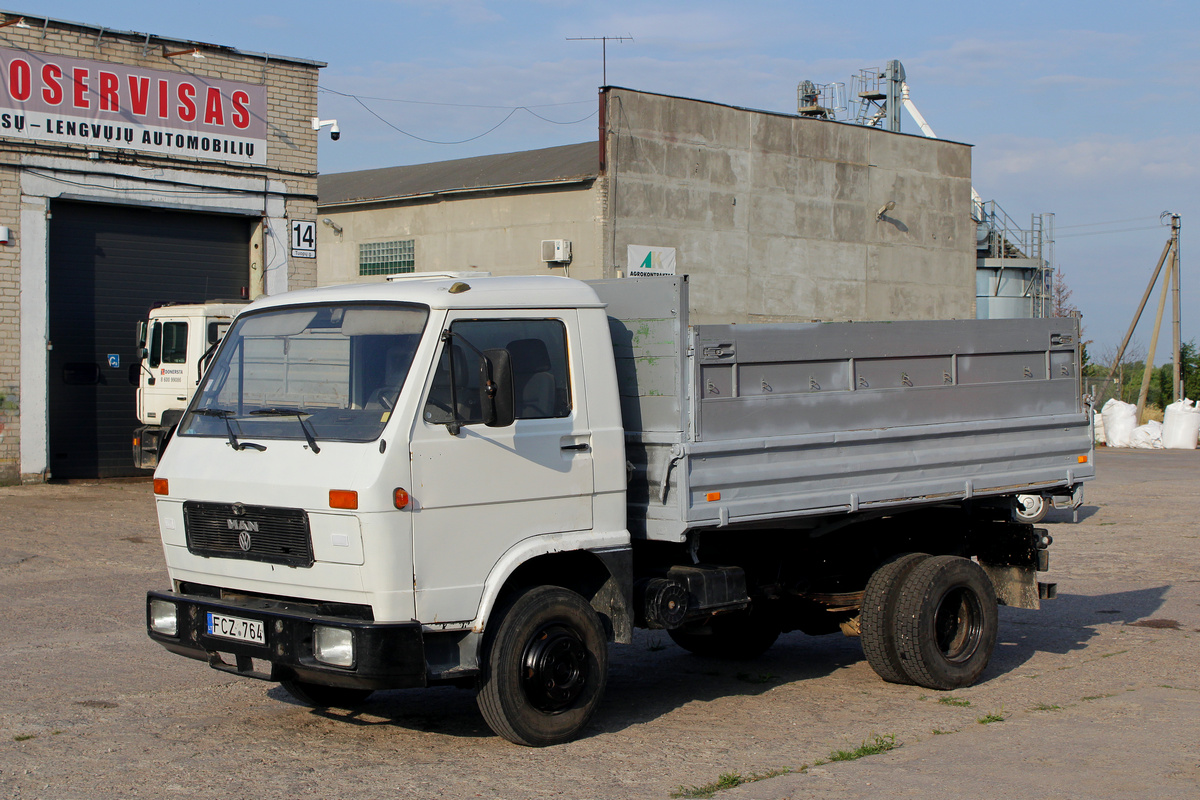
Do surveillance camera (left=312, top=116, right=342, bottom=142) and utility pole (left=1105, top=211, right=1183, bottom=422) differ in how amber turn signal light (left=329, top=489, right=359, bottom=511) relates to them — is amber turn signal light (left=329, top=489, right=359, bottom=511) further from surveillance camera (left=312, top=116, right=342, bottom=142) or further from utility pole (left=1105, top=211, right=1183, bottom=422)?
utility pole (left=1105, top=211, right=1183, bottom=422)

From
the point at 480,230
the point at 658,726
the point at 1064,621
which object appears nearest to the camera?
the point at 658,726

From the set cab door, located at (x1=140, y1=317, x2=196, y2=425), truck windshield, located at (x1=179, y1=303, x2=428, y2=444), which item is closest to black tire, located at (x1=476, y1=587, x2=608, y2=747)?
truck windshield, located at (x1=179, y1=303, x2=428, y2=444)

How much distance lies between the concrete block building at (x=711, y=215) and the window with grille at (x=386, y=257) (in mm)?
47

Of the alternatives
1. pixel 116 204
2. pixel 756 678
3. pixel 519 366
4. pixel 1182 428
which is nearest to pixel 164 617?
pixel 519 366

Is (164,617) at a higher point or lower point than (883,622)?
higher

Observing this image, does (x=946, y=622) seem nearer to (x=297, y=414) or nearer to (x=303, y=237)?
(x=297, y=414)

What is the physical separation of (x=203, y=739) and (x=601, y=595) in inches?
80.1

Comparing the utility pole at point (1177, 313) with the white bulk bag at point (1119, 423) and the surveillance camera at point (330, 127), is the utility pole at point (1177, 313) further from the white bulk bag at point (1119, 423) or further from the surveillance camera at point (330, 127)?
the surveillance camera at point (330, 127)

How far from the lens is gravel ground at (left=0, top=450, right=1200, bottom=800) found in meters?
5.36

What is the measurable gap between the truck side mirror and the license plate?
138 centimetres

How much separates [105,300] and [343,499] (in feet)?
49.7

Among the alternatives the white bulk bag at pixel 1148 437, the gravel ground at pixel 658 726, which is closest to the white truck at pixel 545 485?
the gravel ground at pixel 658 726

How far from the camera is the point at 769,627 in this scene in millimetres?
8164

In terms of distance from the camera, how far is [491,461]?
5750 mm
